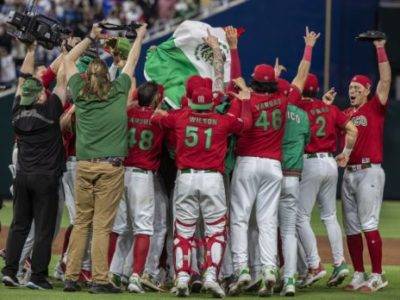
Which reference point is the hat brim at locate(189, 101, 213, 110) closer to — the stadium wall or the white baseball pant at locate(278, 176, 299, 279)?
the white baseball pant at locate(278, 176, 299, 279)

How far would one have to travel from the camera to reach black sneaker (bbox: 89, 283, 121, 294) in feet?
35.7

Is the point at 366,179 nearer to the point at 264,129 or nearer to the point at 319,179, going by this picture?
the point at 319,179

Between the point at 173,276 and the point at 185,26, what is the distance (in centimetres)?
281

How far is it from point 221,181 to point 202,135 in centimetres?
47

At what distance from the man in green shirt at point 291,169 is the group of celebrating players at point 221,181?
0.01m

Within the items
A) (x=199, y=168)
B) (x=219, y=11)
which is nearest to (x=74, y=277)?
(x=199, y=168)

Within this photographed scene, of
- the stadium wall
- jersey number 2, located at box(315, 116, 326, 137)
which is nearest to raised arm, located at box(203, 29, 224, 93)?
jersey number 2, located at box(315, 116, 326, 137)

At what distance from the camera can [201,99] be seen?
10875 mm

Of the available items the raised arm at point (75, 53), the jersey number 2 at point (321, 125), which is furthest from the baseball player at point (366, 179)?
the raised arm at point (75, 53)

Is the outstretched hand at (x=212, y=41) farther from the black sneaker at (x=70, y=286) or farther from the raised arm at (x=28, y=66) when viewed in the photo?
the black sneaker at (x=70, y=286)

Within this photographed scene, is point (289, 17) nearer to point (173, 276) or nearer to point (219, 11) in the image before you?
→ point (219, 11)

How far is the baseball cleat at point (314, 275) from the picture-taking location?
457 inches

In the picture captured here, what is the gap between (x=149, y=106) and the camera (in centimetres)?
1136

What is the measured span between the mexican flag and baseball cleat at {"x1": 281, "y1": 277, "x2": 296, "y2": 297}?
2.41m
